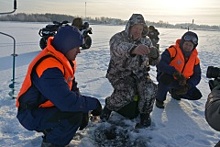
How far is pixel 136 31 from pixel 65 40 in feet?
4.28

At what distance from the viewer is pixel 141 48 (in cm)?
311

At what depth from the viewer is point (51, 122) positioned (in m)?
2.46

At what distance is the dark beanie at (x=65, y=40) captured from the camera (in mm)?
2394

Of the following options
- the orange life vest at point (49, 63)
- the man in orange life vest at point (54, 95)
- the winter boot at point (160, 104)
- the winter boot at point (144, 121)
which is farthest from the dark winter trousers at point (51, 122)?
the winter boot at point (160, 104)

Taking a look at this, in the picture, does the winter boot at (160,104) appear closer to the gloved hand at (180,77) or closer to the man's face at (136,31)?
the gloved hand at (180,77)

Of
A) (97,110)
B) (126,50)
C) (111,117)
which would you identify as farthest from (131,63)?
(97,110)

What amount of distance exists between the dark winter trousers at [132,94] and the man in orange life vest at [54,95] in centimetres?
82

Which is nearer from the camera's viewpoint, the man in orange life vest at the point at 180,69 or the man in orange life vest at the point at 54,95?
the man in orange life vest at the point at 54,95

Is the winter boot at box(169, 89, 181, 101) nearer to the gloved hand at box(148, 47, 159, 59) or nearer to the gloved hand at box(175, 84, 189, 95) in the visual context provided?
the gloved hand at box(175, 84, 189, 95)

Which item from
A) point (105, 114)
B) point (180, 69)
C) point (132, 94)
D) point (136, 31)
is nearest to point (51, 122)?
point (105, 114)

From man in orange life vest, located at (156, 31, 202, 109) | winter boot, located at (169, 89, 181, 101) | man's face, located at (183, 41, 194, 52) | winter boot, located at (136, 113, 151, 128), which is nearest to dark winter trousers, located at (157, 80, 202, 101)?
man in orange life vest, located at (156, 31, 202, 109)

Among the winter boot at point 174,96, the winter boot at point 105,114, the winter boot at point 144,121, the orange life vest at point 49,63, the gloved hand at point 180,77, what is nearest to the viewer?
the orange life vest at point 49,63

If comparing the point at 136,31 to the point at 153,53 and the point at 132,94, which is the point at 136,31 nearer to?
the point at 153,53

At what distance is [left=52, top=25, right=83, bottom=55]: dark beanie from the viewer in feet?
7.86
